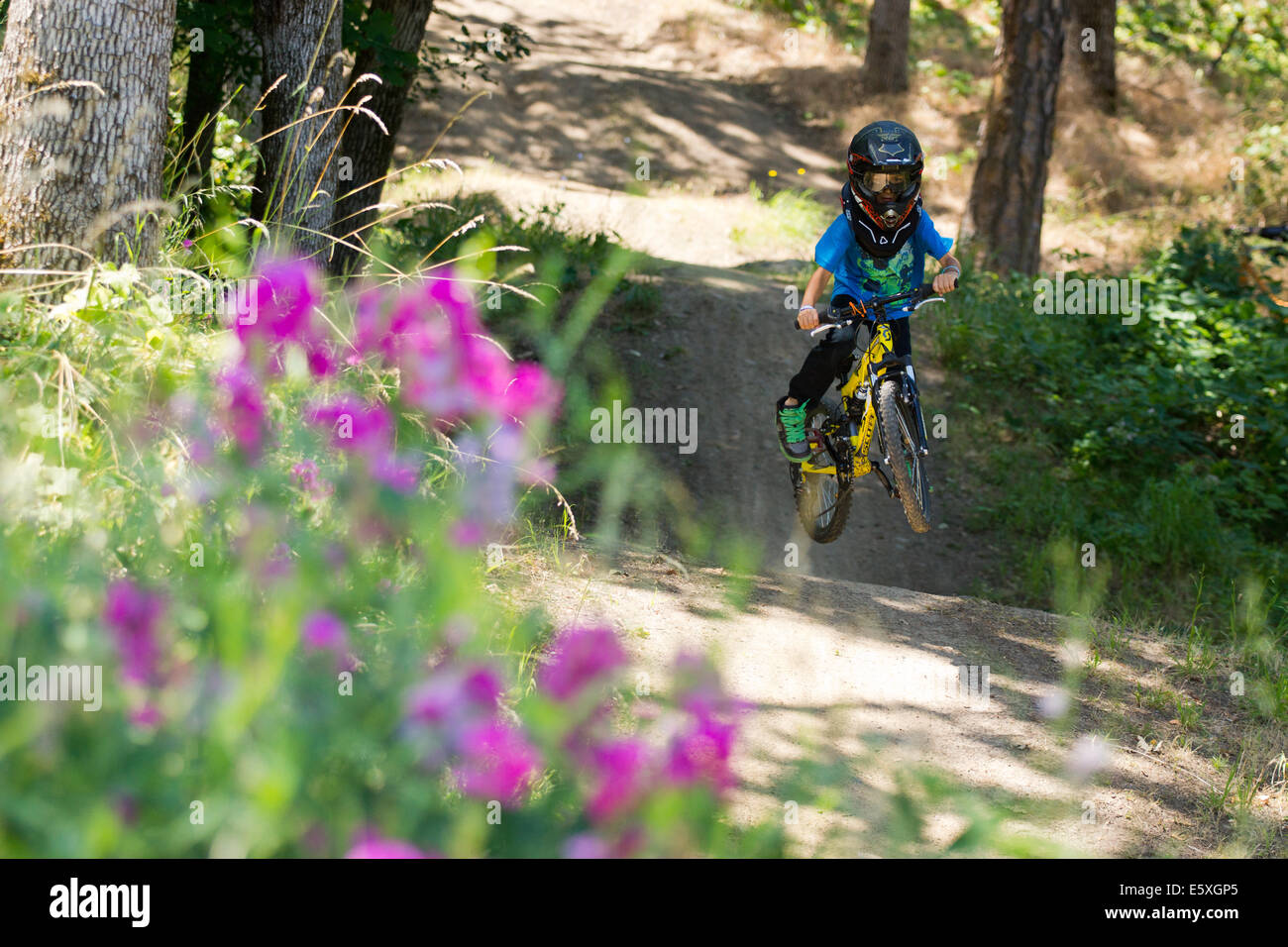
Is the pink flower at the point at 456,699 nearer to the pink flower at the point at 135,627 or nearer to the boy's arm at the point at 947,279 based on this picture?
the pink flower at the point at 135,627

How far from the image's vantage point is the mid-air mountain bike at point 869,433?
5312 millimetres

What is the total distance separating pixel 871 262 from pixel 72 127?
12.2 feet

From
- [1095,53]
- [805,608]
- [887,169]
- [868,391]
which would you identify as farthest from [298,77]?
[1095,53]

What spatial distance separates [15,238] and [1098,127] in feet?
60.3

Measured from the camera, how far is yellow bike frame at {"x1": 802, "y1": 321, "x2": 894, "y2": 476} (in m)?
5.52

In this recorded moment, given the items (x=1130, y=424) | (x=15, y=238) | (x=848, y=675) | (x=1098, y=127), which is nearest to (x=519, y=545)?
(x=848, y=675)

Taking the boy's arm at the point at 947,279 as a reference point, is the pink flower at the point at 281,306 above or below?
below

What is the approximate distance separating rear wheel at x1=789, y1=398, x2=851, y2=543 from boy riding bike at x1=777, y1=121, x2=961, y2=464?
100 mm

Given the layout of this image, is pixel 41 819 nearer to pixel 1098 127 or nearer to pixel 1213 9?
pixel 1098 127

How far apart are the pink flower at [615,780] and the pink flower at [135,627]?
81 cm

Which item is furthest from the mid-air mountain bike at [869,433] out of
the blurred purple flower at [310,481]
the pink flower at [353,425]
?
the blurred purple flower at [310,481]

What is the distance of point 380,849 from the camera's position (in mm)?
1638

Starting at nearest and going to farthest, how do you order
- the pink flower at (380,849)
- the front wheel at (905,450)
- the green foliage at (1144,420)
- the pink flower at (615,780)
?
1. the pink flower at (380,849)
2. the pink flower at (615,780)
3. the front wheel at (905,450)
4. the green foliage at (1144,420)

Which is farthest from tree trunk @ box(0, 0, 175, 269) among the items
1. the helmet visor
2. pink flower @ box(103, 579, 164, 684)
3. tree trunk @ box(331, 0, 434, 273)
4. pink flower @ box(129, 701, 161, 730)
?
tree trunk @ box(331, 0, 434, 273)
